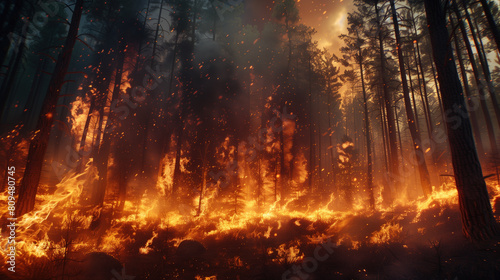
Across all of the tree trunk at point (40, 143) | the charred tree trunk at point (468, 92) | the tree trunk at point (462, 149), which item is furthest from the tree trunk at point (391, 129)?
the tree trunk at point (40, 143)

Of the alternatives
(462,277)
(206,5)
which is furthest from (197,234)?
(206,5)

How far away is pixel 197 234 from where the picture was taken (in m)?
12.7

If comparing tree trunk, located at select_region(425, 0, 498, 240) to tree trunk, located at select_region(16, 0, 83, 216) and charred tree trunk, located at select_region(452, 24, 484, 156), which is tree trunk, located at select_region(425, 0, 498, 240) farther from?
charred tree trunk, located at select_region(452, 24, 484, 156)

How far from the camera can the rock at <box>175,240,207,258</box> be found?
9.20 m

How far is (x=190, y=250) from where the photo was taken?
947 centimetres

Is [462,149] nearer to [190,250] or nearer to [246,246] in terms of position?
[246,246]

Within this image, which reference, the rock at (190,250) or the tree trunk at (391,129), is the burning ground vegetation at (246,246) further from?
the tree trunk at (391,129)

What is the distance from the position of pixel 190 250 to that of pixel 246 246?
2.91 m

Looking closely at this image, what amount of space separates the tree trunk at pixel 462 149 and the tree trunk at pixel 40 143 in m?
13.3

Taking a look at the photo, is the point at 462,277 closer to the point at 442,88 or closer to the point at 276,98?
the point at 442,88

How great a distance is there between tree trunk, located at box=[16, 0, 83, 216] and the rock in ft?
18.8

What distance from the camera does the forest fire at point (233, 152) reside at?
6605mm

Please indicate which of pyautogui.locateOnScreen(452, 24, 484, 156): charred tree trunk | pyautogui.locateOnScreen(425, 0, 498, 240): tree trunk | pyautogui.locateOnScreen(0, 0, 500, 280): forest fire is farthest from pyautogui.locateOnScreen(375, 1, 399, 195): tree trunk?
pyautogui.locateOnScreen(425, 0, 498, 240): tree trunk

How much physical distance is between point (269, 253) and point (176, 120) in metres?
16.2
